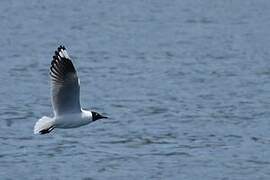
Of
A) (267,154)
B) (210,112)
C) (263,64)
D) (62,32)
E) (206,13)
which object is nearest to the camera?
(267,154)

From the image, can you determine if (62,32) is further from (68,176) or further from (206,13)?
(68,176)

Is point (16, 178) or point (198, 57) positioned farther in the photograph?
point (198, 57)

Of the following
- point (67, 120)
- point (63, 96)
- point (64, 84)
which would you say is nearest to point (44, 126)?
point (67, 120)

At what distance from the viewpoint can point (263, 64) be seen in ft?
118

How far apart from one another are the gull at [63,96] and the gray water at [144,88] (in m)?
5.20

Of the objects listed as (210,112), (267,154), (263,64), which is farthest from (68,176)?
(263,64)

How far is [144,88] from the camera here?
32625 millimetres

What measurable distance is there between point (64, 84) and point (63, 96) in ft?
Answer: 0.98

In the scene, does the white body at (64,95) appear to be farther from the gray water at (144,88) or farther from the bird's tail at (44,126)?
the gray water at (144,88)

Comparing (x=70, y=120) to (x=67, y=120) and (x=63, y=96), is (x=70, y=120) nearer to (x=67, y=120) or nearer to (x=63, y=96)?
(x=67, y=120)

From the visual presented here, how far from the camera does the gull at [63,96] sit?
18.3m

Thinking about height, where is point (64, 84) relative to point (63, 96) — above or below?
above

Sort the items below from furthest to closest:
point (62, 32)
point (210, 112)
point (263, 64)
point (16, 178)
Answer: point (62, 32) < point (263, 64) < point (210, 112) < point (16, 178)

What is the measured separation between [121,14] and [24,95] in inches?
612
